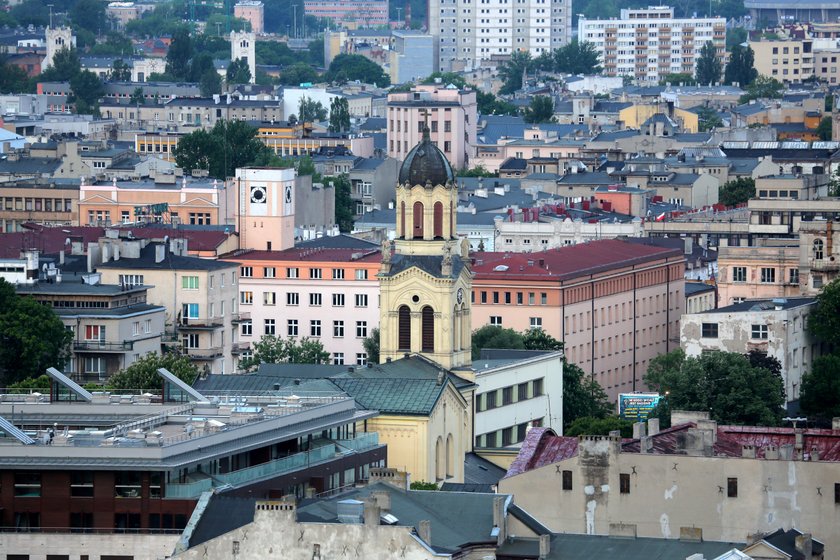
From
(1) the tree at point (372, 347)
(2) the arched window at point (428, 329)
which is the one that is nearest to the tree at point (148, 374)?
(2) the arched window at point (428, 329)

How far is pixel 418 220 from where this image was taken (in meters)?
109

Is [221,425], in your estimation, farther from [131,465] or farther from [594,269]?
[594,269]

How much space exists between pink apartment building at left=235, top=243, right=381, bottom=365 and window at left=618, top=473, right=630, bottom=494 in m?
58.9

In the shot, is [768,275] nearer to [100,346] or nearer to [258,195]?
[258,195]

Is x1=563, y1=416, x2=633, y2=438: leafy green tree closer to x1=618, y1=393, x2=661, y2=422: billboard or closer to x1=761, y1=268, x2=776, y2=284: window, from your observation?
x1=618, y1=393, x2=661, y2=422: billboard

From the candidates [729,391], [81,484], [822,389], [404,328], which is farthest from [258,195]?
[81,484]

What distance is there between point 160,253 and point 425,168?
86.4 ft

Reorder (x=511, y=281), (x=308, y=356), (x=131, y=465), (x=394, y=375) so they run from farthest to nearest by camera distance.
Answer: (x=511, y=281) → (x=308, y=356) → (x=394, y=375) → (x=131, y=465)

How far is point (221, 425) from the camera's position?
85.4 meters

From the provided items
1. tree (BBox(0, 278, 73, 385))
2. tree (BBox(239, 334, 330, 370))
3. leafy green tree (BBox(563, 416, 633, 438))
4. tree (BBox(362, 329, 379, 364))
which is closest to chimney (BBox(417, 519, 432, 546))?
leafy green tree (BBox(563, 416, 633, 438))

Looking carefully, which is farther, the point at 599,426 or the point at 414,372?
the point at 599,426

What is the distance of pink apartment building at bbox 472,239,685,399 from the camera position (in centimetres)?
14425

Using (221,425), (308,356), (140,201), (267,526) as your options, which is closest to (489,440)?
(308,356)

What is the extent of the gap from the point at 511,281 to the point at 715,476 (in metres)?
59.5
